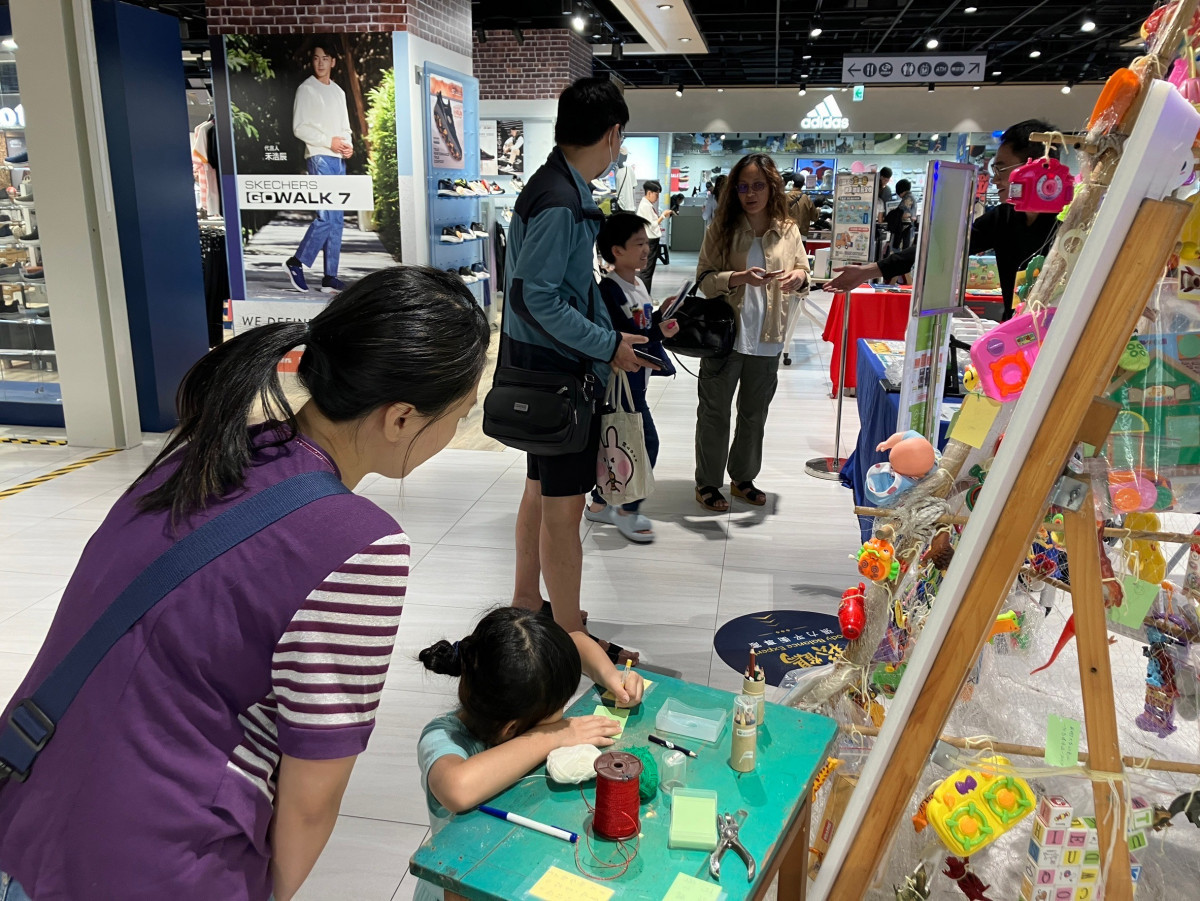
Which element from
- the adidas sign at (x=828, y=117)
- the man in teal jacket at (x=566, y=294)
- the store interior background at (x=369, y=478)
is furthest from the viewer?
the adidas sign at (x=828, y=117)

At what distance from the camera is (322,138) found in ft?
19.2

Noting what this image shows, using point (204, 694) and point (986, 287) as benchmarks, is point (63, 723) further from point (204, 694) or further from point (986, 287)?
point (986, 287)

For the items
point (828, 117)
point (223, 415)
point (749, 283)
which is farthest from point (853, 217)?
point (828, 117)

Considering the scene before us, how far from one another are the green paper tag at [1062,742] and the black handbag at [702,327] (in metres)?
2.58

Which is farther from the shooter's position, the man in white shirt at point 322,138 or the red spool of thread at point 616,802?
the man in white shirt at point 322,138

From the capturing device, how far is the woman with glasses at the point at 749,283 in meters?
3.96

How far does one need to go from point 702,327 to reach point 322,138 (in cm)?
347

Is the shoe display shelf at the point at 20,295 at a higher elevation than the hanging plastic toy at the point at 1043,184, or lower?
lower

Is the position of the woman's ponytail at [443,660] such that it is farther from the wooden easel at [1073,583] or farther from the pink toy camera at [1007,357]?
the pink toy camera at [1007,357]

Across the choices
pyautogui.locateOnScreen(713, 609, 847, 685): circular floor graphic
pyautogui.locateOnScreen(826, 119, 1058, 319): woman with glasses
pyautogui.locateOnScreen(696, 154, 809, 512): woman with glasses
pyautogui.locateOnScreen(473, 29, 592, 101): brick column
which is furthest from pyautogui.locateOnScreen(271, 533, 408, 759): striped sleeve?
pyautogui.locateOnScreen(473, 29, 592, 101): brick column

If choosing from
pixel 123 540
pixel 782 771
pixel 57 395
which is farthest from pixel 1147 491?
pixel 57 395

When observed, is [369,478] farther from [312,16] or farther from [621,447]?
[312,16]

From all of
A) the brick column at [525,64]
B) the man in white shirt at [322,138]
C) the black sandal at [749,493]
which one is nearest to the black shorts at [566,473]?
the black sandal at [749,493]

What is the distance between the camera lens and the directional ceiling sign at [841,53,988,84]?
39.3 feet
